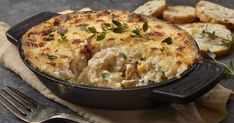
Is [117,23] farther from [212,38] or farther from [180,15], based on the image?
[180,15]

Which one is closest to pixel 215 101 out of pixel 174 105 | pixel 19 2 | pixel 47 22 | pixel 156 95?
pixel 174 105

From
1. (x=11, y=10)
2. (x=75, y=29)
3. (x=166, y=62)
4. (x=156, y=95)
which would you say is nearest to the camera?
(x=156, y=95)

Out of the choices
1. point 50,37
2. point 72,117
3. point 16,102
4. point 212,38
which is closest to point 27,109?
point 16,102

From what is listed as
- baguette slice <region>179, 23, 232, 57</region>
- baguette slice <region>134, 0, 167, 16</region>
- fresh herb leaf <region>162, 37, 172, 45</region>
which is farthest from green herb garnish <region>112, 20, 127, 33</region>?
baguette slice <region>134, 0, 167, 16</region>

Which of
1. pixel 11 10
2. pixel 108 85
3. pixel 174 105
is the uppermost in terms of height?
pixel 108 85

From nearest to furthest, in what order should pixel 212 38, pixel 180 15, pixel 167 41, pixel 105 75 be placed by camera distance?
pixel 105 75 < pixel 167 41 < pixel 212 38 < pixel 180 15

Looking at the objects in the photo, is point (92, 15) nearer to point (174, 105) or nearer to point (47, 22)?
point (47, 22)
